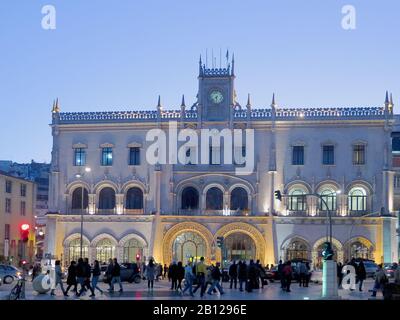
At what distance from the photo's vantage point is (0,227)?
215ft

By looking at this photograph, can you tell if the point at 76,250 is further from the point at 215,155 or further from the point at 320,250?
the point at 320,250

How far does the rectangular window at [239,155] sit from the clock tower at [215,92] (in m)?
2.78

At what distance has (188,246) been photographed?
2319 inches

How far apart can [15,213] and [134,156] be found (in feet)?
48.8

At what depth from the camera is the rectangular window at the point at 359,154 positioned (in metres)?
57.7

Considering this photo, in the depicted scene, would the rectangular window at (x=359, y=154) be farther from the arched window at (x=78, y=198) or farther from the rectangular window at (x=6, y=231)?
A: the rectangular window at (x=6, y=231)

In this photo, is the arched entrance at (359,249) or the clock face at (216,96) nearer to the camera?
the arched entrance at (359,249)

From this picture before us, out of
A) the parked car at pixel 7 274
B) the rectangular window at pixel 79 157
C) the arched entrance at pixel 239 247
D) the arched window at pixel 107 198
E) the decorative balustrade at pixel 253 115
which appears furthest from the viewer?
the rectangular window at pixel 79 157

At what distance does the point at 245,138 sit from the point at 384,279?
A: 30.3 m

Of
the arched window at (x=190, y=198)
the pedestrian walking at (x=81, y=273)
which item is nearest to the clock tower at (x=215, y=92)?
the arched window at (x=190, y=198)

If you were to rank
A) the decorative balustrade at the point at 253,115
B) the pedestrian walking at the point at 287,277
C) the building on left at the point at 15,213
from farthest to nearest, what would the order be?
the building on left at the point at 15,213 → the decorative balustrade at the point at 253,115 → the pedestrian walking at the point at 287,277

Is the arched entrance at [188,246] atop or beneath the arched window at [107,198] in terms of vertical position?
beneath

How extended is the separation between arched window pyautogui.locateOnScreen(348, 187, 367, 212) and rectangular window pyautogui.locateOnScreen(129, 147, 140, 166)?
15.8 meters
